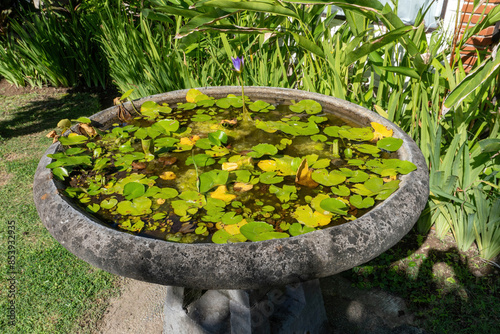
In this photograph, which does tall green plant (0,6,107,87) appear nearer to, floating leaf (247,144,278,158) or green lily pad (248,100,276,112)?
green lily pad (248,100,276,112)

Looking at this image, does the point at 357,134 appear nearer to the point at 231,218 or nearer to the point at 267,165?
the point at 267,165

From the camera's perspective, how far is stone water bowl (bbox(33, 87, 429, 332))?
730 millimetres

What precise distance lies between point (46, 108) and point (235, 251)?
148 inches

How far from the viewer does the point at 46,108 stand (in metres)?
3.74

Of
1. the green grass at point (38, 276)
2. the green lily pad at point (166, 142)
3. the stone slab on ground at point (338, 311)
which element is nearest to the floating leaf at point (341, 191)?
the green lily pad at point (166, 142)

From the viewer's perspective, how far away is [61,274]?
1835 millimetres

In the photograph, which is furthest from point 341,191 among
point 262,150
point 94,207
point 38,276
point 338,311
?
point 38,276

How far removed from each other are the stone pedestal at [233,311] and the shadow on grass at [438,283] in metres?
0.53

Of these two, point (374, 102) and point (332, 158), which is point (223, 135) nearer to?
point (332, 158)

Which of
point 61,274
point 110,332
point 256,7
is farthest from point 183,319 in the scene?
point 256,7

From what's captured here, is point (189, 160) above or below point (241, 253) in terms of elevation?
below

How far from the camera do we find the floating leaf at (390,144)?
1171 millimetres

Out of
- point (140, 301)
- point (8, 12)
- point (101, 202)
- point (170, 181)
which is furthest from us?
point (8, 12)

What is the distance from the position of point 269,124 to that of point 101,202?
724mm
